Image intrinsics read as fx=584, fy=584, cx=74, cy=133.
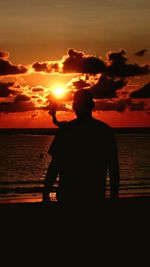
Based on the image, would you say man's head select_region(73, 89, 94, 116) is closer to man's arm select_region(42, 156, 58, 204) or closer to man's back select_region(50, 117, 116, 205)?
man's back select_region(50, 117, 116, 205)

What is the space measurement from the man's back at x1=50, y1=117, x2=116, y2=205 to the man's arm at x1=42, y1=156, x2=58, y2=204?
0.05 meters

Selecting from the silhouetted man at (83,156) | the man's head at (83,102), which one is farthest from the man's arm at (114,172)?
the man's head at (83,102)

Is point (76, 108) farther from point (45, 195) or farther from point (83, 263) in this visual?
point (83, 263)

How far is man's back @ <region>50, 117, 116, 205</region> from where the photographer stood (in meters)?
4.16

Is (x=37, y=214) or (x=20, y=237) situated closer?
(x=20, y=237)

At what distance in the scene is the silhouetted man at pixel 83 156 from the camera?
13.6 ft

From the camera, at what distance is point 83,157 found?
4.21 metres

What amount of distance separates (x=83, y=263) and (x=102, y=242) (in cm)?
58

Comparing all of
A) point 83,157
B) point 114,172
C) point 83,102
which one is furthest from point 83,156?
point 83,102

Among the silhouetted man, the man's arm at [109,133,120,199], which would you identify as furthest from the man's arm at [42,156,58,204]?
the man's arm at [109,133,120,199]

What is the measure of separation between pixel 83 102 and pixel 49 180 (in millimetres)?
611

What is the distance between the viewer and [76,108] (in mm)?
4223

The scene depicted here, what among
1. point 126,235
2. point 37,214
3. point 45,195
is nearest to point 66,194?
point 45,195

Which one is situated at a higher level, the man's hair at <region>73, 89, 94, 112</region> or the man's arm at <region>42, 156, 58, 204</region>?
the man's hair at <region>73, 89, 94, 112</region>
